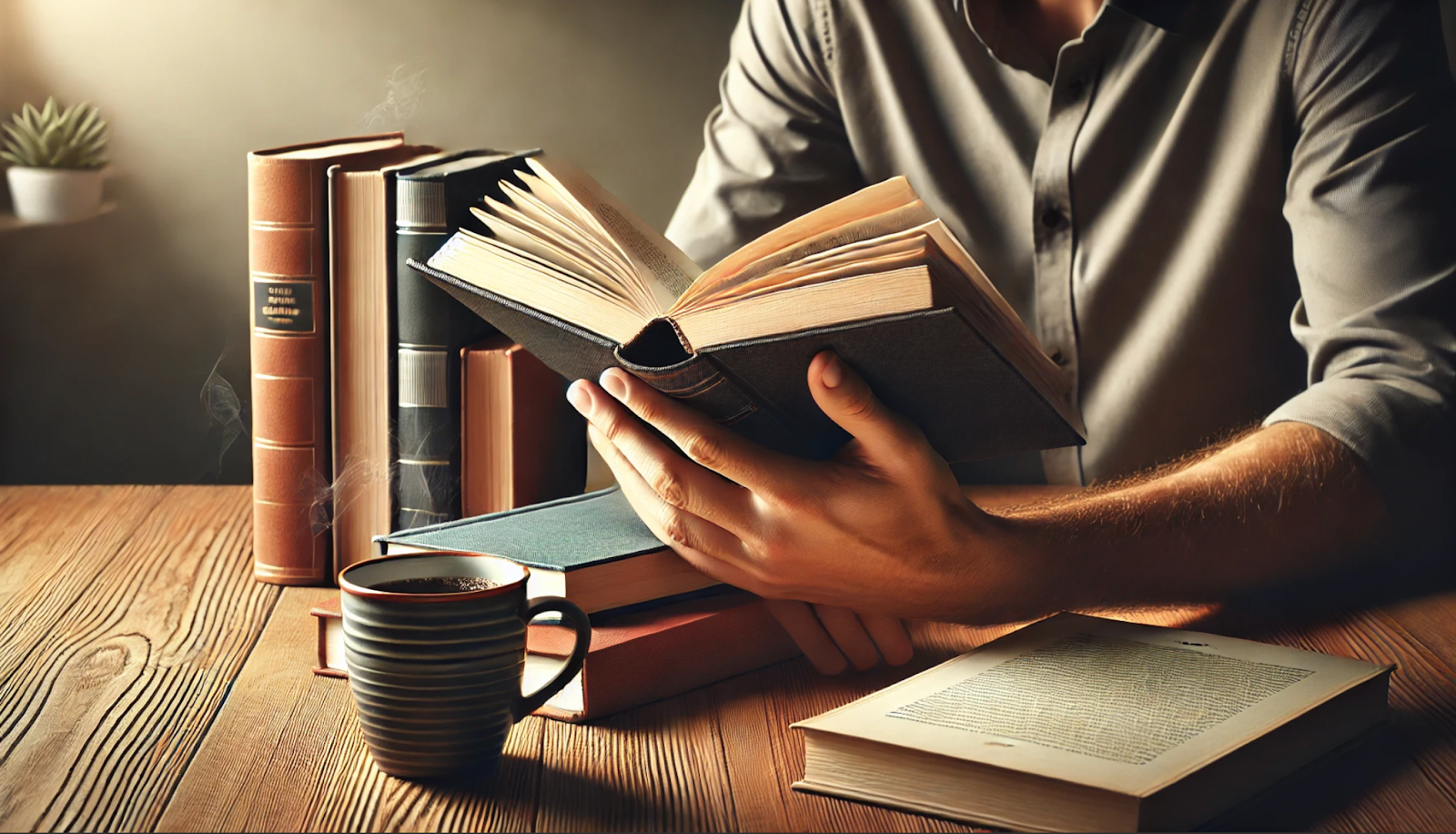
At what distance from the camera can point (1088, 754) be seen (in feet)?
1.89

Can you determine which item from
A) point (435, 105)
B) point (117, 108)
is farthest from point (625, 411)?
point (117, 108)

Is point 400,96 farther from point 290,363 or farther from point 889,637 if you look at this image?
point 889,637

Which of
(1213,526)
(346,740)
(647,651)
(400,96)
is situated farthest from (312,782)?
(400,96)

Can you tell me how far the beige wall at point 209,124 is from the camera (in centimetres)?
188

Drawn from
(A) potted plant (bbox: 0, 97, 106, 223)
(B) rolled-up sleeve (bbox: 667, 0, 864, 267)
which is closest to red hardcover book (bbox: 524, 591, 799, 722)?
(B) rolled-up sleeve (bbox: 667, 0, 864, 267)

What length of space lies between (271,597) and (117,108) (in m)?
1.23

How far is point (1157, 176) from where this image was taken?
1422 mm

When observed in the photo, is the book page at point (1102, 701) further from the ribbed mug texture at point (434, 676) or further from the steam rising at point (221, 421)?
the steam rising at point (221, 421)

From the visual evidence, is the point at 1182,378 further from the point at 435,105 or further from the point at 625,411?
the point at 435,105

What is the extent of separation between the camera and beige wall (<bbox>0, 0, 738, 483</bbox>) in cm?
188

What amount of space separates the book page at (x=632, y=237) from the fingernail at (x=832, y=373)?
4.4 inches

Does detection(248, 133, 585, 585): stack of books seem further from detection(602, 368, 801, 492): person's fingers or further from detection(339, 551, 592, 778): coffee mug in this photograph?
detection(339, 551, 592, 778): coffee mug

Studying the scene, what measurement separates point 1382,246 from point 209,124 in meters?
1.75

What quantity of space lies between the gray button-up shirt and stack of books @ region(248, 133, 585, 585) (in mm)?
550
